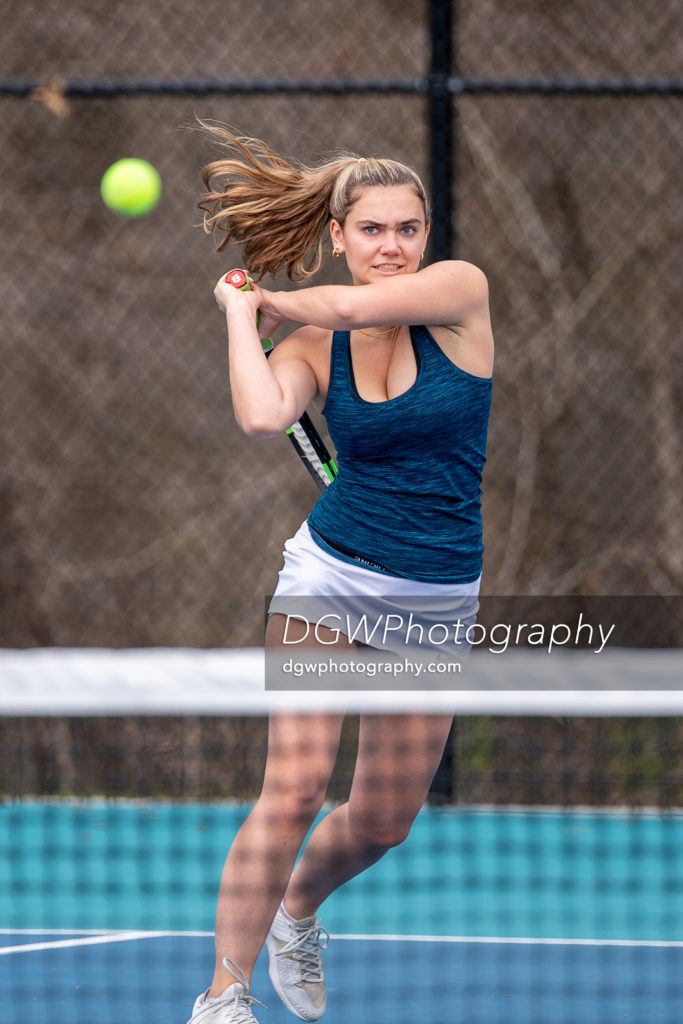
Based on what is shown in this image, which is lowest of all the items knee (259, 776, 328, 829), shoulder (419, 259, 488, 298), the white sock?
the white sock

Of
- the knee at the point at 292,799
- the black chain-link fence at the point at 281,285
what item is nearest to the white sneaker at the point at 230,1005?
the knee at the point at 292,799

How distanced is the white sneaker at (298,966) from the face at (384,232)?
118 centimetres

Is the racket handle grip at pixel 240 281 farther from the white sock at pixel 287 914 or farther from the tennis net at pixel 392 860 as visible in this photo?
the white sock at pixel 287 914

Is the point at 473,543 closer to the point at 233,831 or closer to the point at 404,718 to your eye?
the point at 404,718

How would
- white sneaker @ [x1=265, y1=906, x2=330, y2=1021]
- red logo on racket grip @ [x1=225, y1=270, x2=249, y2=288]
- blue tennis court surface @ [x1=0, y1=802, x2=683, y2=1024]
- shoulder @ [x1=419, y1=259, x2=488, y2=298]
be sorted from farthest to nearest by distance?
blue tennis court surface @ [x1=0, y1=802, x2=683, y2=1024]
white sneaker @ [x1=265, y1=906, x2=330, y2=1021]
red logo on racket grip @ [x1=225, y1=270, x2=249, y2=288]
shoulder @ [x1=419, y1=259, x2=488, y2=298]

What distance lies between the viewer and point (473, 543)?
8.55ft

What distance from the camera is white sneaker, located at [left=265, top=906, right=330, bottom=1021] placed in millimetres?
2691

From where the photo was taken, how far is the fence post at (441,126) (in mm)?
4742

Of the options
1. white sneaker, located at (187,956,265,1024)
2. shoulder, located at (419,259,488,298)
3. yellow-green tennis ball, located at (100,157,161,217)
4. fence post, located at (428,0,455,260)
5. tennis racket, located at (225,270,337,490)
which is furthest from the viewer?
fence post, located at (428,0,455,260)

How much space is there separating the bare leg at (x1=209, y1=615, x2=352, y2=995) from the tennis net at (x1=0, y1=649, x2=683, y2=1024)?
0.16ft

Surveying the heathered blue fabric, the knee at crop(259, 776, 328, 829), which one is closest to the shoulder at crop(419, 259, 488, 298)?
the heathered blue fabric

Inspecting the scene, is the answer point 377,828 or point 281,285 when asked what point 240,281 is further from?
point 281,285

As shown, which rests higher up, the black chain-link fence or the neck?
the black chain-link fence

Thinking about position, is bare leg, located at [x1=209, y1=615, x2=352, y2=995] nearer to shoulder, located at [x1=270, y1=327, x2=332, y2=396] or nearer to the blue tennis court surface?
the blue tennis court surface
